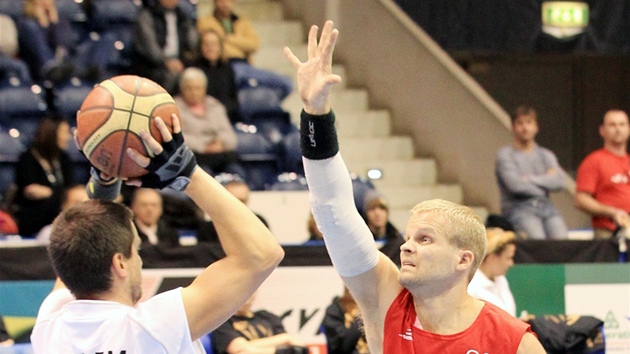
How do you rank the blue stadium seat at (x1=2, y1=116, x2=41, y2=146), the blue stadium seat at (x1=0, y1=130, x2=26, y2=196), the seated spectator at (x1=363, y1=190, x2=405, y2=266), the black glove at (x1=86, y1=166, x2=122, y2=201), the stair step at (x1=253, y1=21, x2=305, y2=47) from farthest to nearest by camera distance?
the stair step at (x1=253, y1=21, x2=305, y2=47) < the blue stadium seat at (x1=2, y1=116, x2=41, y2=146) < the blue stadium seat at (x1=0, y1=130, x2=26, y2=196) < the seated spectator at (x1=363, y1=190, x2=405, y2=266) < the black glove at (x1=86, y1=166, x2=122, y2=201)

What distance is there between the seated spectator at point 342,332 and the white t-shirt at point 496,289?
0.75 metres

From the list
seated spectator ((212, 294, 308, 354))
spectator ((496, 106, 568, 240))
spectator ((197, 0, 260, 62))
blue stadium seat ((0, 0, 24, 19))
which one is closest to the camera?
seated spectator ((212, 294, 308, 354))

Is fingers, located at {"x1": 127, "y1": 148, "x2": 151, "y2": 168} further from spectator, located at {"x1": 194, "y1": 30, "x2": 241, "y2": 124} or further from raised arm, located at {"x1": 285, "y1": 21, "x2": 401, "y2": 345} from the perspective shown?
spectator, located at {"x1": 194, "y1": 30, "x2": 241, "y2": 124}

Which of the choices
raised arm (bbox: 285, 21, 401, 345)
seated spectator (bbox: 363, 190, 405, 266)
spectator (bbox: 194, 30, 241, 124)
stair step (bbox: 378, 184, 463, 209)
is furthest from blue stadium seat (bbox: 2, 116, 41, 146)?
raised arm (bbox: 285, 21, 401, 345)

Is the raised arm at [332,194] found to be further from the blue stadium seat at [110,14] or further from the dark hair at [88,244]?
the blue stadium seat at [110,14]

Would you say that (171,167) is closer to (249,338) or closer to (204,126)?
(249,338)

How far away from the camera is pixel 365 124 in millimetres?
12234

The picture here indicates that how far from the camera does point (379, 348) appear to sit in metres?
3.21

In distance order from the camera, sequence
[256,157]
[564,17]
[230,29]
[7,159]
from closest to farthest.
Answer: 1. [7,159]
2. [256,157]
3. [230,29]
4. [564,17]

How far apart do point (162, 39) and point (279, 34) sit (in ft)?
8.36

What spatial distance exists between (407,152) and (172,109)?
368 inches

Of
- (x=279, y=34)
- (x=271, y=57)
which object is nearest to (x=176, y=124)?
(x=271, y=57)

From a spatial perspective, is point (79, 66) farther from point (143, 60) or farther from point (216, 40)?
point (216, 40)

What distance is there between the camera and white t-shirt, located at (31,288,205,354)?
2.87m
